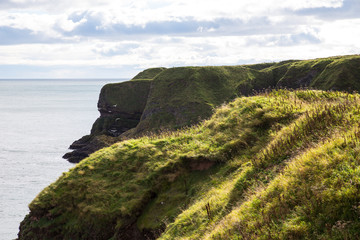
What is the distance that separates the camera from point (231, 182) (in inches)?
527

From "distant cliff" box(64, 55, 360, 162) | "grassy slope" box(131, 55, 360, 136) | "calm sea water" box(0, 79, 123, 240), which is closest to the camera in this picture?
"calm sea water" box(0, 79, 123, 240)

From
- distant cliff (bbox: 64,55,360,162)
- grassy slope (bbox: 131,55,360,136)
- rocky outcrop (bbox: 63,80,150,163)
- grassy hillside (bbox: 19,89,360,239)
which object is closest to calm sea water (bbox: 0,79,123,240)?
distant cliff (bbox: 64,55,360,162)

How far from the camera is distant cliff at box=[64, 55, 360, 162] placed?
84.6 m

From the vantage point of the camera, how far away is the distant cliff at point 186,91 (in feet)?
277

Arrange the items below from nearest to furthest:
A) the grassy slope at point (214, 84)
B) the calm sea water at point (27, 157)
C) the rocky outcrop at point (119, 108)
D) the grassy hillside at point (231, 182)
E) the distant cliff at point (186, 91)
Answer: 1. the grassy hillside at point (231, 182)
2. the calm sea water at point (27, 157)
3. the grassy slope at point (214, 84)
4. the distant cliff at point (186, 91)
5. the rocky outcrop at point (119, 108)

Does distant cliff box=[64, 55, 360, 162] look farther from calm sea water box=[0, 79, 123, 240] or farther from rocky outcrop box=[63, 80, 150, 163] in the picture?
calm sea water box=[0, 79, 123, 240]

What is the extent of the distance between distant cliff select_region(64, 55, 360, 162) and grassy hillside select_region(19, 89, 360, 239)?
2509 inches

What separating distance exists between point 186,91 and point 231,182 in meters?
88.3

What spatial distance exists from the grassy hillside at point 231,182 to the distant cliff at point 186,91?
63.7m

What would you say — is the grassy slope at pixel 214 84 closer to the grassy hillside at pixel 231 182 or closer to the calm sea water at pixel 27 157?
the calm sea water at pixel 27 157

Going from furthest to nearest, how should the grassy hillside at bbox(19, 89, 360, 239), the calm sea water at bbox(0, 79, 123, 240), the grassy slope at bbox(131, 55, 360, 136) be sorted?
the grassy slope at bbox(131, 55, 360, 136)
the calm sea water at bbox(0, 79, 123, 240)
the grassy hillside at bbox(19, 89, 360, 239)

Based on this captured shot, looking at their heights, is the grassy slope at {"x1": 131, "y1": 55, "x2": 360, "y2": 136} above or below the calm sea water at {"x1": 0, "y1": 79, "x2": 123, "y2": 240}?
above

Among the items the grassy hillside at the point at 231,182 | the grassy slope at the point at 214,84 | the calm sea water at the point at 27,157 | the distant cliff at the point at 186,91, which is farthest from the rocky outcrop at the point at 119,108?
the grassy hillside at the point at 231,182

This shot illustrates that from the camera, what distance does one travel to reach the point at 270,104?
703 inches
